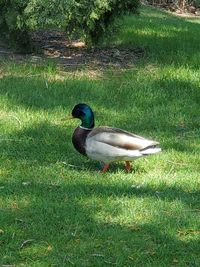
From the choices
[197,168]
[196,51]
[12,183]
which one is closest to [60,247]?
[12,183]

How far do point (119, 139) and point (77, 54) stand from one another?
568cm

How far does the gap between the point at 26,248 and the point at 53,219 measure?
52 cm

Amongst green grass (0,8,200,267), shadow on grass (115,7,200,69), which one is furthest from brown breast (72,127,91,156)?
shadow on grass (115,7,200,69)

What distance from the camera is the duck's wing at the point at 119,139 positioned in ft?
21.2

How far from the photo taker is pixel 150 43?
12.9 m

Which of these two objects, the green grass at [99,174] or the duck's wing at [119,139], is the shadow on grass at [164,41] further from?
the duck's wing at [119,139]

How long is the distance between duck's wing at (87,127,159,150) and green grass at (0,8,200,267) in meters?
0.33

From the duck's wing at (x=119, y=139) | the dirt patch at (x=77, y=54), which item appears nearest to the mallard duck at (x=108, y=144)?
the duck's wing at (x=119, y=139)

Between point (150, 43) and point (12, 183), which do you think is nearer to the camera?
point (12, 183)

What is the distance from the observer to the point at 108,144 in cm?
658

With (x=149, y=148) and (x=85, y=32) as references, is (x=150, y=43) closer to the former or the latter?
(x=85, y=32)

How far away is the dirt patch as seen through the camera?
11.3 metres

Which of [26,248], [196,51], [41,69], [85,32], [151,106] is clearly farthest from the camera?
[196,51]

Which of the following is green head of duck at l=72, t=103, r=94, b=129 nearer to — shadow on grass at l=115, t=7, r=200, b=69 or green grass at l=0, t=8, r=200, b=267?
green grass at l=0, t=8, r=200, b=267
